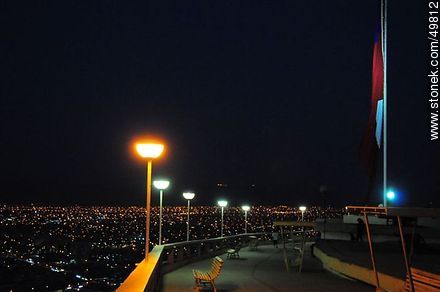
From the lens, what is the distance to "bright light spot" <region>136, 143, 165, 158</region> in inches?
590

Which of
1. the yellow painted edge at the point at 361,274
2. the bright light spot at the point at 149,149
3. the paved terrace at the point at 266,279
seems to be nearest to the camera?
the yellow painted edge at the point at 361,274

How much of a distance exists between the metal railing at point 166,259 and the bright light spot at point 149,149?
2511 mm

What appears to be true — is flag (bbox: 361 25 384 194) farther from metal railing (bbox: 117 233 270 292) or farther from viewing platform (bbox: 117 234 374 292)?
metal railing (bbox: 117 233 270 292)

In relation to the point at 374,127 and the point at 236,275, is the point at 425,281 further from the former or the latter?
the point at 236,275

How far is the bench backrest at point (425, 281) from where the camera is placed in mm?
9406

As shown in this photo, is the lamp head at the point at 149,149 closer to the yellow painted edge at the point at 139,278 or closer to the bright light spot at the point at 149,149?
the bright light spot at the point at 149,149

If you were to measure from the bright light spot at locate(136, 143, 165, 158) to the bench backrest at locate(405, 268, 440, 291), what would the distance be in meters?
6.76

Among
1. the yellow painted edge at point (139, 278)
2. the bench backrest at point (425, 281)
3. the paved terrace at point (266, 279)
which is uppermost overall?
the bench backrest at point (425, 281)

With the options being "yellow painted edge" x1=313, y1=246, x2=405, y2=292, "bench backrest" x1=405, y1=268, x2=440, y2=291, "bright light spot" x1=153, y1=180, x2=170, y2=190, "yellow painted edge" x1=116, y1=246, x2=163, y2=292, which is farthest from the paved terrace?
"bench backrest" x1=405, y1=268, x2=440, y2=291

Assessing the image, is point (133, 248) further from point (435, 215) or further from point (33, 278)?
point (435, 215)

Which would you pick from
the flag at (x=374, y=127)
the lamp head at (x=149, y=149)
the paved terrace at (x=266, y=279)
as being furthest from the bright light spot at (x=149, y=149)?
the flag at (x=374, y=127)

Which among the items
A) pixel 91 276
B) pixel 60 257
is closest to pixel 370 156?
pixel 91 276

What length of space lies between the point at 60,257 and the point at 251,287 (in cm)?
14982

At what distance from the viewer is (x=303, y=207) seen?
47438mm
